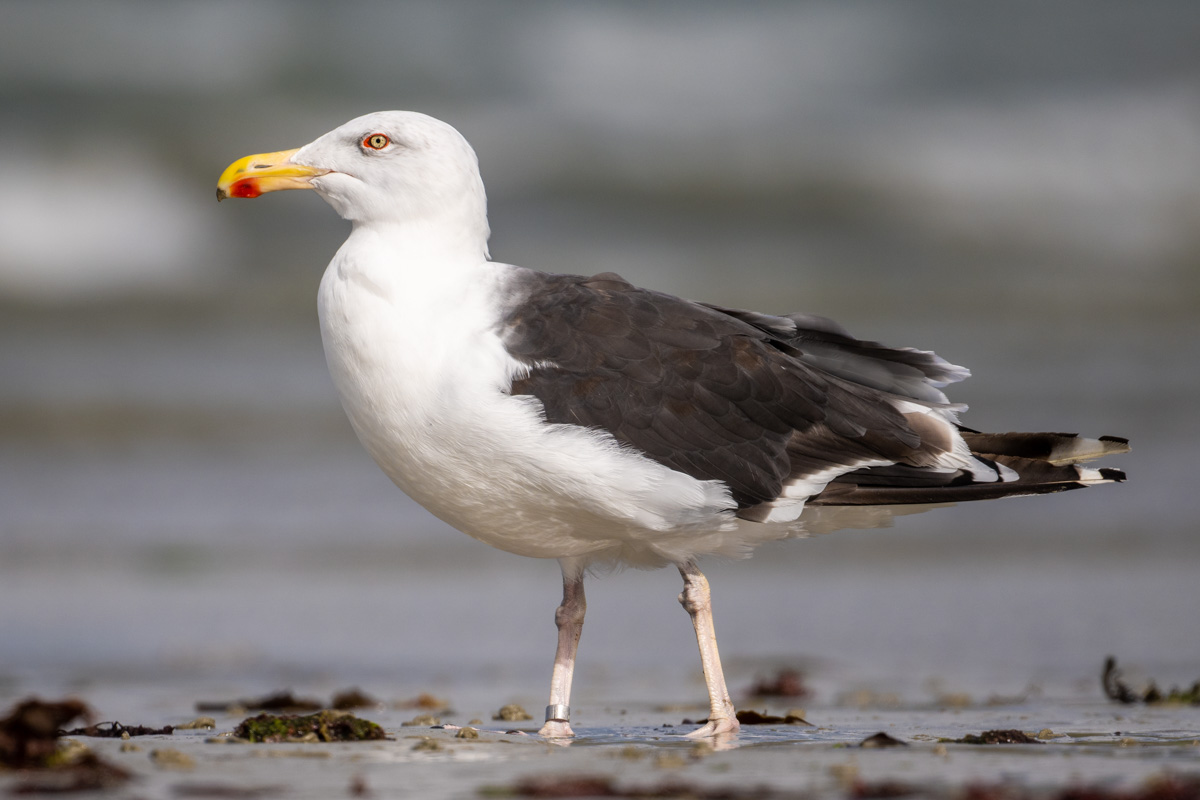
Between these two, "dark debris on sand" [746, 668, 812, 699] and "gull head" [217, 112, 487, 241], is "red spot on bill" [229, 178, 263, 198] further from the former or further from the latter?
"dark debris on sand" [746, 668, 812, 699]

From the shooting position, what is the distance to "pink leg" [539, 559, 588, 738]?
4887 mm

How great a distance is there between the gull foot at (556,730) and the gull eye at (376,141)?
216 centimetres

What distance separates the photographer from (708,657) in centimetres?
495

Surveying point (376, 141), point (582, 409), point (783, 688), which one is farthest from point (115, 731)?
point (783, 688)

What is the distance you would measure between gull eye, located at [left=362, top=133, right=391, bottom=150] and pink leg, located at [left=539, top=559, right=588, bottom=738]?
1678mm

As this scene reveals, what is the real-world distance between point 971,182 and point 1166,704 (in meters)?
21.3

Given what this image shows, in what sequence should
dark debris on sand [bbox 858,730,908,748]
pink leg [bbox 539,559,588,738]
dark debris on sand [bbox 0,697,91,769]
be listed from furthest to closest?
pink leg [bbox 539,559,588,738], dark debris on sand [bbox 858,730,908,748], dark debris on sand [bbox 0,697,91,769]

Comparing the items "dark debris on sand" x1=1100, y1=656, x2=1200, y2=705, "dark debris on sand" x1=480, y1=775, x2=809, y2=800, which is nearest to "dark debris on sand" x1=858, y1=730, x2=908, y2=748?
"dark debris on sand" x1=480, y1=775, x2=809, y2=800

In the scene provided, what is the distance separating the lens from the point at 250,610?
8516 millimetres

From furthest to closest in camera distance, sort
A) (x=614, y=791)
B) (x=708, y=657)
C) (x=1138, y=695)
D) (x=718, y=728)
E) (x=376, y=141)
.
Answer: (x=1138, y=695)
(x=376, y=141)
(x=708, y=657)
(x=718, y=728)
(x=614, y=791)

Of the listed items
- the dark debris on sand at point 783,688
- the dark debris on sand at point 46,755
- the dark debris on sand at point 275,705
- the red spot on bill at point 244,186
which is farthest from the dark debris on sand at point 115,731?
the dark debris on sand at point 783,688

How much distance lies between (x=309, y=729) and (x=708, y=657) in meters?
1.41

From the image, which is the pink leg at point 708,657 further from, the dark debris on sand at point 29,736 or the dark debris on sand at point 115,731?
the dark debris on sand at point 29,736

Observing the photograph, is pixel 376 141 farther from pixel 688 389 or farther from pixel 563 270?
pixel 563 270
